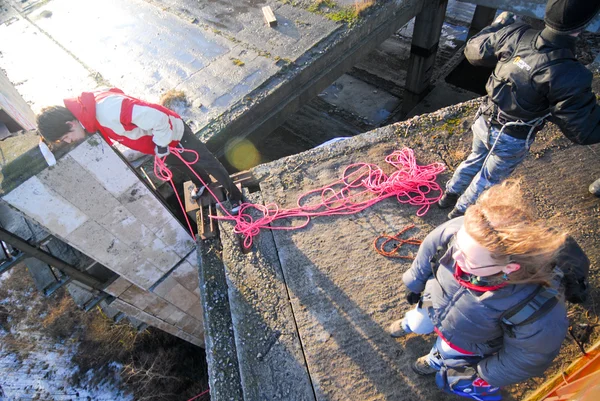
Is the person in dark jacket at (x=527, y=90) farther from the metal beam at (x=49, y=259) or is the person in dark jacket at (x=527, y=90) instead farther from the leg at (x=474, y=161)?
the metal beam at (x=49, y=259)

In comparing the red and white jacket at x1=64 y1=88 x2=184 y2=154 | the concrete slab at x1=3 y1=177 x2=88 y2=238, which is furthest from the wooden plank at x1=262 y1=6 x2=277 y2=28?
the concrete slab at x1=3 y1=177 x2=88 y2=238

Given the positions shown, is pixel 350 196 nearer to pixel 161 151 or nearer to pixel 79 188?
pixel 161 151

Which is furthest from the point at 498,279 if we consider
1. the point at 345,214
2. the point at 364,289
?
the point at 345,214

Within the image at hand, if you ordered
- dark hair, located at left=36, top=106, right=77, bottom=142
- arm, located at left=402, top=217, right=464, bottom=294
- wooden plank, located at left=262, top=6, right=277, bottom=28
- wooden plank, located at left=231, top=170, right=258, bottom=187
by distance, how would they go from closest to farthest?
1. arm, located at left=402, top=217, right=464, bottom=294
2. dark hair, located at left=36, top=106, right=77, bottom=142
3. wooden plank, located at left=231, top=170, right=258, bottom=187
4. wooden plank, located at left=262, top=6, right=277, bottom=28

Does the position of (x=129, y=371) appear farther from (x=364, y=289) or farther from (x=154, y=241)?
(x=364, y=289)

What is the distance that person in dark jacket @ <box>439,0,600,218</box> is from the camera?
2246 mm

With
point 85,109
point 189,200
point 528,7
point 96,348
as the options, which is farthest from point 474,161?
point 96,348

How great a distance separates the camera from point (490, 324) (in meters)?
1.81

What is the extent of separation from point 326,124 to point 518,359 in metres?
8.64

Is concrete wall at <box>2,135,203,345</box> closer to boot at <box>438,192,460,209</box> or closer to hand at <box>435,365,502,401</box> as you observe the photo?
boot at <box>438,192,460,209</box>

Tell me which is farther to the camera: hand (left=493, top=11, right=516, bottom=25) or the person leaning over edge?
hand (left=493, top=11, right=516, bottom=25)

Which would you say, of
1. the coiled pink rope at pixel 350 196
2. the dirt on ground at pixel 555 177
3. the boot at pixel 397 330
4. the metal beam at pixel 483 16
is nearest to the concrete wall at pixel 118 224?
the coiled pink rope at pixel 350 196

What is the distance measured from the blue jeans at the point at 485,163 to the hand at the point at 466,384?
4.65 feet

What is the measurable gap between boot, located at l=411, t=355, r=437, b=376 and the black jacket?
1.92 metres
